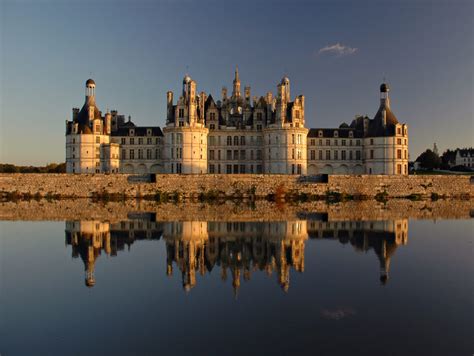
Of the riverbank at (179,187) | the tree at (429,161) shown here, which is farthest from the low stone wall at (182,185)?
the tree at (429,161)

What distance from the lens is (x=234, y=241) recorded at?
19.8 m

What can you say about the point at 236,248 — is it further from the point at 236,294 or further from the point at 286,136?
the point at 286,136

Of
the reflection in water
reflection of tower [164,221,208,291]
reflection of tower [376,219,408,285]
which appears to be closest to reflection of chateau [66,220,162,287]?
the reflection in water

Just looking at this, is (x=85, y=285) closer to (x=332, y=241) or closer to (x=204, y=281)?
(x=204, y=281)

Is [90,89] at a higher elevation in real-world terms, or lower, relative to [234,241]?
higher

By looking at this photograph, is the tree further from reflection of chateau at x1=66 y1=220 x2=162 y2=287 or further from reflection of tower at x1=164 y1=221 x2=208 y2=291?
reflection of chateau at x1=66 y1=220 x2=162 y2=287

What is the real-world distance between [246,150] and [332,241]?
39.4 metres

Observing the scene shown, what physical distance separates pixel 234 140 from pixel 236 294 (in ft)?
157

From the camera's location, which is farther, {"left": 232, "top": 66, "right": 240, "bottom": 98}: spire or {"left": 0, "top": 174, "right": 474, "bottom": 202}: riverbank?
{"left": 232, "top": 66, "right": 240, "bottom": 98}: spire

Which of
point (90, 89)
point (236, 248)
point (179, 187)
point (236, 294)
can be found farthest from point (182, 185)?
point (236, 294)

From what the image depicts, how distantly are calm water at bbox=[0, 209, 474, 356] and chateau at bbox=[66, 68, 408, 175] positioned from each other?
3354 centimetres

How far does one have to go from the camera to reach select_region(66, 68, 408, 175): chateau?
2153 inches

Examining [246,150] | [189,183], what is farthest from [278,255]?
[246,150]

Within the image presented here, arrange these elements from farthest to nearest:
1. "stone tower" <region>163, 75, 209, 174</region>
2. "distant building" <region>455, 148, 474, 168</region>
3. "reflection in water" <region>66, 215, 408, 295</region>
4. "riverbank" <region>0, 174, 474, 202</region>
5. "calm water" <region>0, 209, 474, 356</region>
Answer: "distant building" <region>455, 148, 474, 168</region> → "stone tower" <region>163, 75, 209, 174</region> → "riverbank" <region>0, 174, 474, 202</region> → "reflection in water" <region>66, 215, 408, 295</region> → "calm water" <region>0, 209, 474, 356</region>
